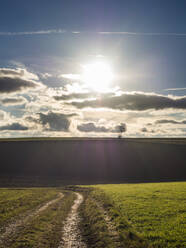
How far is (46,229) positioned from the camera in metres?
16.9

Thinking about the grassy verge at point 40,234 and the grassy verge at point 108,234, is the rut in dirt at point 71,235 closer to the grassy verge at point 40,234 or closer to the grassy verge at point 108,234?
the grassy verge at point 40,234

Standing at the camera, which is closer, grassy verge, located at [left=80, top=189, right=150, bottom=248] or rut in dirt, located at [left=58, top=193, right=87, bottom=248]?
grassy verge, located at [left=80, top=189, right=150, bottom=248]

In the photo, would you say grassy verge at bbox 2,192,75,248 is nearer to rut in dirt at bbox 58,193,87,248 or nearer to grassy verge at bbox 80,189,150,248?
rut in dirt at bbox 58,193,87,248

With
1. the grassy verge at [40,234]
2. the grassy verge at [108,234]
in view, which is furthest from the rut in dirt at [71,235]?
the grassy verge at [108,234]

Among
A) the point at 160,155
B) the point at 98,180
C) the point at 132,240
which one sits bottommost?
the point at 98,180

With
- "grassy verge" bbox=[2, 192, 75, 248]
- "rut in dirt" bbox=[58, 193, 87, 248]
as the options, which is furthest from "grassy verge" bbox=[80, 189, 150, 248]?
"grassy verge" bbox=[2, 192, 75, 248]

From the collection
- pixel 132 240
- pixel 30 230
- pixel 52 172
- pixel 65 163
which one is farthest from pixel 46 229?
pixel 65 163

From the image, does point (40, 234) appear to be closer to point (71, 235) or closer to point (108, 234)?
point (71, 235)

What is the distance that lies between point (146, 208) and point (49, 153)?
97838 millimetres

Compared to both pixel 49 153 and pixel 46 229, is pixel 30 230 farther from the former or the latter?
pixel 49 153

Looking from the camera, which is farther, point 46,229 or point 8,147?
point 8,147

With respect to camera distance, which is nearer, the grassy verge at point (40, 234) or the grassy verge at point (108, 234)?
the grassy verge at point (108, 234)

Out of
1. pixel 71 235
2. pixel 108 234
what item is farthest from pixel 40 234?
pixel 108 234

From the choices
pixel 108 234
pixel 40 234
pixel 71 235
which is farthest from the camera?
pixel 40 234
